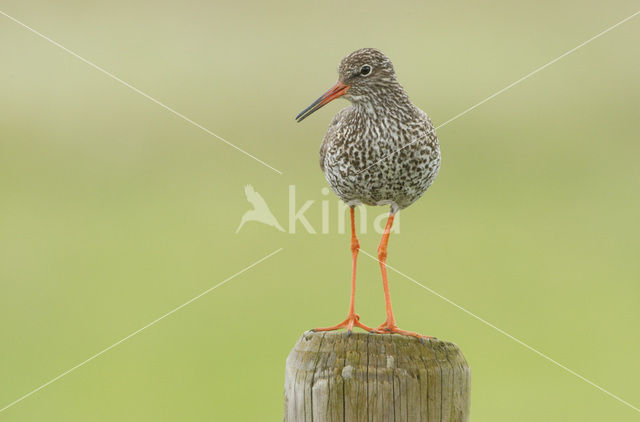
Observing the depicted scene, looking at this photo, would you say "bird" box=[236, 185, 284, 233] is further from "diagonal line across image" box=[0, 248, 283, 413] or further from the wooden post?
the wooden post

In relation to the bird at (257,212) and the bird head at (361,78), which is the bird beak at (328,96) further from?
the bird at (257,212)

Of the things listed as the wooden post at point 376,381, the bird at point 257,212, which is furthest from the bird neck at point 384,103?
the bird at point 257,212

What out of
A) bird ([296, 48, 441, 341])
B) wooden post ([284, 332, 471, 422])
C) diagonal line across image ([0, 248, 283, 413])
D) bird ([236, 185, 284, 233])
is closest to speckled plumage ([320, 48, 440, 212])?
bird ([296, 48, 441, 341])

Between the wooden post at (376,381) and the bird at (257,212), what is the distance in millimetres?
8232

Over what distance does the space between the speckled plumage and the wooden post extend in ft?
4.62

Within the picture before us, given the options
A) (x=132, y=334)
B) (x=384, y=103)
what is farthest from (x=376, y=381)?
(x=132, y=334)

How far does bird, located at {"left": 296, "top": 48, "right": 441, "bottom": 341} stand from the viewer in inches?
185

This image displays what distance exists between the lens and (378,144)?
474cm

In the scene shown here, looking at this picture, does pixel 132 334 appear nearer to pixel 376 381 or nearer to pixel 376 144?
pixel 376 144

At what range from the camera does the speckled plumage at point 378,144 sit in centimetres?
469

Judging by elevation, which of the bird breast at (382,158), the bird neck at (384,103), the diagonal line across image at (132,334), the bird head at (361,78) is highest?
the bird head at (361,78)

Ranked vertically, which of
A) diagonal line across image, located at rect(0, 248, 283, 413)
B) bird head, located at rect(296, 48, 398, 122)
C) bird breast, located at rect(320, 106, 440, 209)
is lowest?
diagonal line across image, located at rect(0, 248, 283, 413)

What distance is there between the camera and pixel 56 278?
40.2 ft

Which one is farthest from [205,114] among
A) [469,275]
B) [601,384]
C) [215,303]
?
[601,384]
